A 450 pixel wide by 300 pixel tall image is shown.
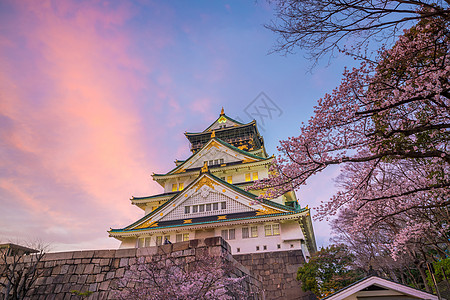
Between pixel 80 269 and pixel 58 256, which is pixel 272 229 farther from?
pixel 58 256

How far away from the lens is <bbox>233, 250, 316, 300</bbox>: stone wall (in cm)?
1722

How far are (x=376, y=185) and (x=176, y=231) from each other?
15.8 m

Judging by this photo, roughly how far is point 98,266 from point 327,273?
1274 cm

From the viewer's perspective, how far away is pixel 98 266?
1003 cm

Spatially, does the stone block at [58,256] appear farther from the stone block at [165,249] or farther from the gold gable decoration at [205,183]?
the gold gable decoration at [205,183]

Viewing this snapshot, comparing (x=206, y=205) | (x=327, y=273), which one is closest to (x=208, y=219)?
(x=206, y=205)

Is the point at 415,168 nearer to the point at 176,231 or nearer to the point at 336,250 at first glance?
the point at 336,250

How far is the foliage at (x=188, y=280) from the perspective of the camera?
6918mm

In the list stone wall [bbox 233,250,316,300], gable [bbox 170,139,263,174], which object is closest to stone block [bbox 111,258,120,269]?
stone wall [bbox 233,250,316,300]

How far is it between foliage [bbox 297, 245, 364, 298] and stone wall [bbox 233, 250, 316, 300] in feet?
4.79

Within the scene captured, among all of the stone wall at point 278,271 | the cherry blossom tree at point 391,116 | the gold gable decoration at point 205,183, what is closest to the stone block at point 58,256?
the cherry blossom tree at point 391,116

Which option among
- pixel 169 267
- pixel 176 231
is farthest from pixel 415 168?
pixel 176 231

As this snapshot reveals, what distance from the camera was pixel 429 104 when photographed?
7.29 m

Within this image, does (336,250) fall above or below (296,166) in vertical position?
below
